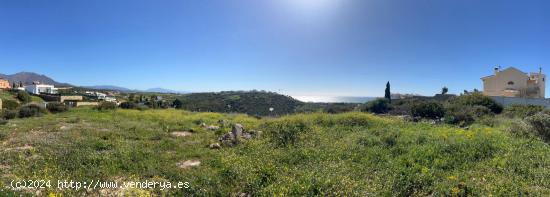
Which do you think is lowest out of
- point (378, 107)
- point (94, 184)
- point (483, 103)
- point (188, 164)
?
point (188, 164)

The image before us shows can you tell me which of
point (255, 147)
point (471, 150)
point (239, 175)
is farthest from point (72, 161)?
point (471, 150)

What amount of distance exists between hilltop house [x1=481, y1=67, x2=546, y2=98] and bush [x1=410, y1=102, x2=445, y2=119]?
1405cm

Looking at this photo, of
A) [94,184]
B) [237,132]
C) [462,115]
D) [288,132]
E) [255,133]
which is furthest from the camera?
[462,115]

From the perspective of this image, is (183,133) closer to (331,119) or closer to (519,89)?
(331,119)

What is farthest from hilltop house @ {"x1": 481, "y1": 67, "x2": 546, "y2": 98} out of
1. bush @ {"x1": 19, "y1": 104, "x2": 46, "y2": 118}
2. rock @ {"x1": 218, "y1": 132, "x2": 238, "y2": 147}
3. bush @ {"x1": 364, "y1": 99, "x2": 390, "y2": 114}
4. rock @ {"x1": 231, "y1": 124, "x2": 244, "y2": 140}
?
bush @ {"x1": 19, "y1": 104, "x2": 46, "y2": 118}

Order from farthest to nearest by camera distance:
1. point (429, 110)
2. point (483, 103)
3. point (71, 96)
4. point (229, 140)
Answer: point (71, 96) < point (483, 103) < point (429, 110) < point (229, 140)

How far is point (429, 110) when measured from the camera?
→ 19.7 m

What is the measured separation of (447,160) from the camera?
24.5 ft

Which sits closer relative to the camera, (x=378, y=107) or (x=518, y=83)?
(x=518, y=83)

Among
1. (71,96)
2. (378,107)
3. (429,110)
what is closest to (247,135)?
(429,110)

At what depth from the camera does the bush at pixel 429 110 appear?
63.1 feet

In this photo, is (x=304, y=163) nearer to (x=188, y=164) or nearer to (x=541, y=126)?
A: (x=188, y=164)

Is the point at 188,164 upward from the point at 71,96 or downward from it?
downward

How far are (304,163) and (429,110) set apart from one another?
14.6 metres
